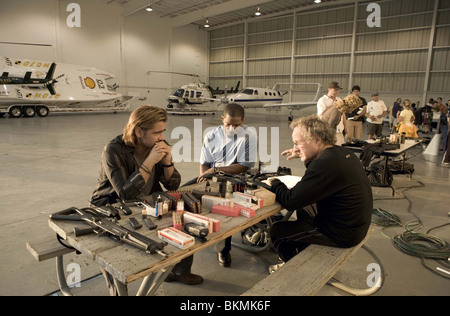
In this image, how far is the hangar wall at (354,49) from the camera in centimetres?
1827

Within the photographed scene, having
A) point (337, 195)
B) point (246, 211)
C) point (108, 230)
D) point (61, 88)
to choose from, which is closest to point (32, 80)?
point (61, 88)

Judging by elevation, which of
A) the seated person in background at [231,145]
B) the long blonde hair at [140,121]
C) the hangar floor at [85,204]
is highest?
the long blonde hair at [140,121]

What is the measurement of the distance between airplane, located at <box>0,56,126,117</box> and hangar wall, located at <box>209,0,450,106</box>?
1325cm

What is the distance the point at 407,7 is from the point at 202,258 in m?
22.6

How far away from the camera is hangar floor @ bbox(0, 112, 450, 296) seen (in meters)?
2.44

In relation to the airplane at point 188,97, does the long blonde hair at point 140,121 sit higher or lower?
lower

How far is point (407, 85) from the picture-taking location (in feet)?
63.4

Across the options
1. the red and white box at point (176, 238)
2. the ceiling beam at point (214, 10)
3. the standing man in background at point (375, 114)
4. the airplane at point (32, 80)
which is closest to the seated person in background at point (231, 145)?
the red and white box at point (176, 238)

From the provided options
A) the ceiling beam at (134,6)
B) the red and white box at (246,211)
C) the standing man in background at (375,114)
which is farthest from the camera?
the ceiling beam at (134,6)

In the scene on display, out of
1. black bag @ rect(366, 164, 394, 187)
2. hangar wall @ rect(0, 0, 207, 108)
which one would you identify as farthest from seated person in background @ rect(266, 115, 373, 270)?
hangar wall @ rect(0, 0, 207, 108)

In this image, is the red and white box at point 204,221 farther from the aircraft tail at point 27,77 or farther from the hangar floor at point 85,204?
the aircraft tail at point 27,77

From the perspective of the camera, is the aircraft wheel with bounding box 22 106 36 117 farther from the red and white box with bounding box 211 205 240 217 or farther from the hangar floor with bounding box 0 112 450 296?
the red and white box with bounding box 211 205 240 217

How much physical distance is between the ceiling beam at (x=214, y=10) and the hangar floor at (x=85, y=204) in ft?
50.2

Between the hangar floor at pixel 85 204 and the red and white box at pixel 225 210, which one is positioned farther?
the hangar floor at pixel 85 204
